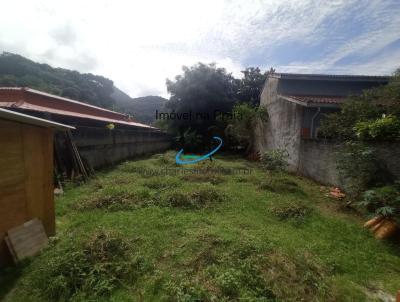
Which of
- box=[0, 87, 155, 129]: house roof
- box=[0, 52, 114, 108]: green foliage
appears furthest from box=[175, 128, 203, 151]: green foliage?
box=[0, 52, 114, 108]: green foliage

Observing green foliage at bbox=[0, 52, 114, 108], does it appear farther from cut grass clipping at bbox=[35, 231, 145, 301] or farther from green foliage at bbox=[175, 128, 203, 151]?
cut grass clipping at bbox=[35, 231, 145, 301]

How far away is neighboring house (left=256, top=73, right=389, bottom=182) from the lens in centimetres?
828

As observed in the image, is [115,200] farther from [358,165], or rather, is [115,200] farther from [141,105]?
[141,105]

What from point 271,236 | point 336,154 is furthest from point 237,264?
point 336,154

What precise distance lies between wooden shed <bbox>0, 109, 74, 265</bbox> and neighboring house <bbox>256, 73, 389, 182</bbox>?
7618mm

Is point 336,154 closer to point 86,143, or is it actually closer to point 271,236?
point 271,236

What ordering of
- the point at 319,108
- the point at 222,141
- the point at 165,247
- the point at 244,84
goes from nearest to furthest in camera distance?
the point at 165,247
the point at 319,108
the point at 222,141
the point at 244,84

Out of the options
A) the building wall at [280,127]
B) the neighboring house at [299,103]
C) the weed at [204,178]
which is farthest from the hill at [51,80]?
the neighboring house at [299,103]

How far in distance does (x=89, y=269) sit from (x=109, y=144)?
8.07m

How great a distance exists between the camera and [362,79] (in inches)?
433

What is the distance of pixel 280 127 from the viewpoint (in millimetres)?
10453

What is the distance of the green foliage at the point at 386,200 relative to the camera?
369cm

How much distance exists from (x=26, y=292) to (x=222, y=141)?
52.9 ft

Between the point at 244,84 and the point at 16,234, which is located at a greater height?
the point at 244,84
